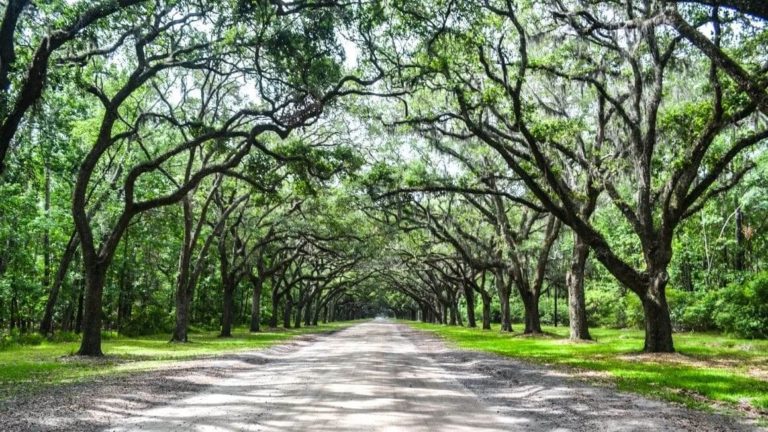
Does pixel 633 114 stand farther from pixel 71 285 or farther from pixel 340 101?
pixel 71 285

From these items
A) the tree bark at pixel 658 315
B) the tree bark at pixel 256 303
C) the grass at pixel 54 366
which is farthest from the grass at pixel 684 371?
the tree bark at pixel 256 303

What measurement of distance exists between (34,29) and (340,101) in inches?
453

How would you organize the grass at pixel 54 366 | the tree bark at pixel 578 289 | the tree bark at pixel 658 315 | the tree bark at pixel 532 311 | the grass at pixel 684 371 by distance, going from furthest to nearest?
the tree bark at pixel 532 311 < the tree bark at pixel 578 289 < the tree bark at pixel 658 315 < the grass at pixel 54 366 < the grass at pixel 684 371

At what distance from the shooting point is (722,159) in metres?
15.2

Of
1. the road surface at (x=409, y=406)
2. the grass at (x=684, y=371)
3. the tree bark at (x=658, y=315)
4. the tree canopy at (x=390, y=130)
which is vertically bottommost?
the grass at (x=684, y=371)

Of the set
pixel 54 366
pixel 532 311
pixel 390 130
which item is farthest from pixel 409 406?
pixel 532 311

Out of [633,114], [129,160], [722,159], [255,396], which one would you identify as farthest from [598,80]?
[129,160]

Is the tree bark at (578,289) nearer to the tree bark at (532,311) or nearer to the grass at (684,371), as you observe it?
the grass at (684,371)

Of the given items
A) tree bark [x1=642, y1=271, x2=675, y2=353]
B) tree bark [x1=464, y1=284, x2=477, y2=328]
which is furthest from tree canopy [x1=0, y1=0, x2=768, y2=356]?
tree bark [x1=464, y1=284, x2=477, y2=328]

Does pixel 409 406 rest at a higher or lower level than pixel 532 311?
lower

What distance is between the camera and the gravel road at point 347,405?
7148mm

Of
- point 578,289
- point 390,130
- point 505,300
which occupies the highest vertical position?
point 390,130

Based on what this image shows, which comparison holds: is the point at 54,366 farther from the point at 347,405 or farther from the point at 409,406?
the point at 409,406

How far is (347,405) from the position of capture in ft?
27.5
